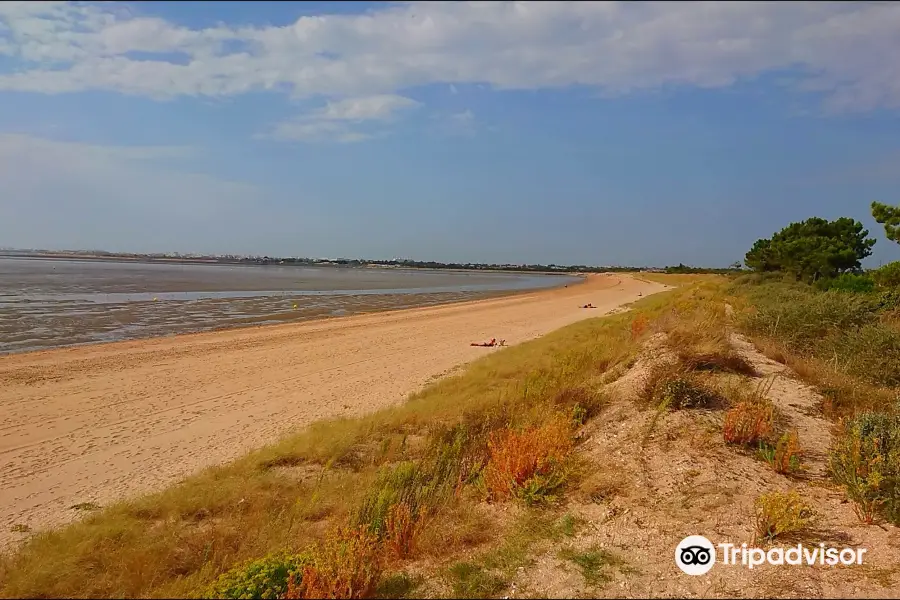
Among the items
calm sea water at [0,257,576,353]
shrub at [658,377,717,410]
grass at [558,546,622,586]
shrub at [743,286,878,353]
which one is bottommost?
calm sea water at [0,257,576,353]

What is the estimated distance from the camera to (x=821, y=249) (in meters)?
27.1

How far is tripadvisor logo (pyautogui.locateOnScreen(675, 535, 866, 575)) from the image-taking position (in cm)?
393

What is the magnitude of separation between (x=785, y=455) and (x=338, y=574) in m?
4.51

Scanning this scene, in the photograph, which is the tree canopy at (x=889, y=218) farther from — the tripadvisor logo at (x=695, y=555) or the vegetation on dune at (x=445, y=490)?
the tripadvisor logo at (x=695, y=555)

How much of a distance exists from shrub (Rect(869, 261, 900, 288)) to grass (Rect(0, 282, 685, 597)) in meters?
11.8

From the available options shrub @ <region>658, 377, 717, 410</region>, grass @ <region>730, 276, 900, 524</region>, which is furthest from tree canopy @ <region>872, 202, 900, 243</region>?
shrub @ <region>658, 377, 717, 410</region>

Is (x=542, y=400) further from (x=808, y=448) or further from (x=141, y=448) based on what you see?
(x=141, y=448)

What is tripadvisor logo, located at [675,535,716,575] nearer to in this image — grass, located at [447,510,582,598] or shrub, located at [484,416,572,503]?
grass, located at [447,510,582,598]

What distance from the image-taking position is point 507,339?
21312mm

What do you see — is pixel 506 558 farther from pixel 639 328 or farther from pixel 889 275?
pixel 889 275

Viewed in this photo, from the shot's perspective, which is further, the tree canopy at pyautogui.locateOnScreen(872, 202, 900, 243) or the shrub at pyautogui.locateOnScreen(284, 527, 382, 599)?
the tree canopy at pyautogui.locateOnScreen(872, 202, 900, 243)

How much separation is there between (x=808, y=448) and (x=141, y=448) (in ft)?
29.5

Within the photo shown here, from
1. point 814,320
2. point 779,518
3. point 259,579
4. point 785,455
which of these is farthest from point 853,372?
point 259,579

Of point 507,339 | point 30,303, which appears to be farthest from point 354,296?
point 507,339
